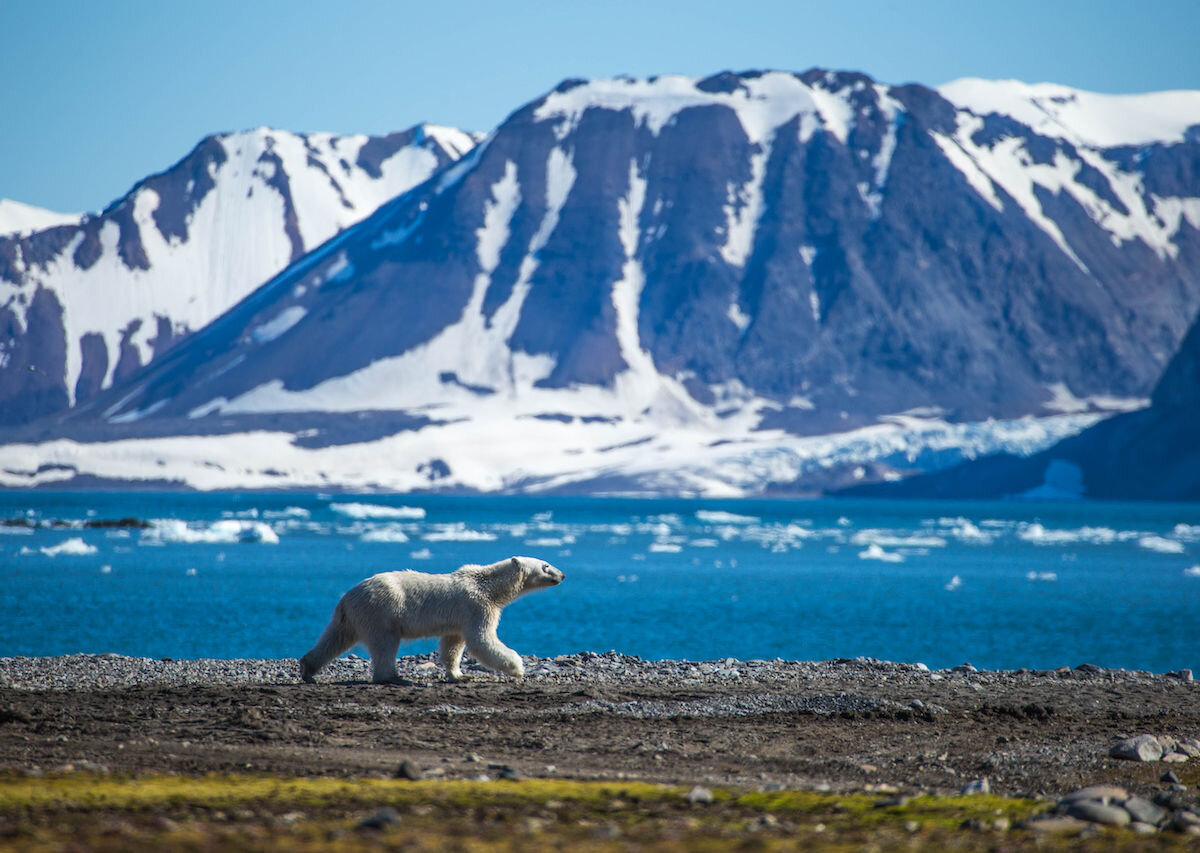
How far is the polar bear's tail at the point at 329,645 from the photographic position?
19.7 meters

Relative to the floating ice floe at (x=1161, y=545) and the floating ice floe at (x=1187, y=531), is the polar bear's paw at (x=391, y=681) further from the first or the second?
the floating ice floe at (x=1187, y=531)

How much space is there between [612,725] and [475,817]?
21.1 ft

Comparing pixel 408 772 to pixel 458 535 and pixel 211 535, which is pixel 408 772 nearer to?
pixel 211 535

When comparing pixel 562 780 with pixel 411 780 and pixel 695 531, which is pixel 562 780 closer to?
pixel 411 780

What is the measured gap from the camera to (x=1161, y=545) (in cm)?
9869

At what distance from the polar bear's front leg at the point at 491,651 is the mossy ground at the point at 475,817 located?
22.8 feet

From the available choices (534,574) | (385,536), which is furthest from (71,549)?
(534,574)

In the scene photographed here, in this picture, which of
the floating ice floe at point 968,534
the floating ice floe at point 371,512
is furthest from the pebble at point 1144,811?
the floating ice floe at point 371,512

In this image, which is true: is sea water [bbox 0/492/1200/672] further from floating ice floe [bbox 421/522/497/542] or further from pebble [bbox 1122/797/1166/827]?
pebble [bbox 1122/797/1166/827]

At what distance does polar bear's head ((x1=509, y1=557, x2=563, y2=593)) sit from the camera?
2030 centimetres

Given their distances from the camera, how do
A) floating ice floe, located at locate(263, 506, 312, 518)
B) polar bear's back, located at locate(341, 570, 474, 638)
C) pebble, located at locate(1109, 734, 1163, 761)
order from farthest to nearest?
floating ice floe, located at locate(263, 506, 312, 518), polar bear's back, located at locate(341, 570, 474, 638), pebble, located at locate(1109, 734, 1163, 761)

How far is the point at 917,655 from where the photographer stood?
39.9 metres

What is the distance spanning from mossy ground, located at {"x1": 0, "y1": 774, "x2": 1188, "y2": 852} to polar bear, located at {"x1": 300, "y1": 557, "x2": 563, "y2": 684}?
6.73 meters

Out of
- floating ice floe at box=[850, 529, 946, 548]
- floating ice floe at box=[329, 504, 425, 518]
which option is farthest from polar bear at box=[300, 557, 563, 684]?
floating ice floe at box=[329, 504, 425, 518]
